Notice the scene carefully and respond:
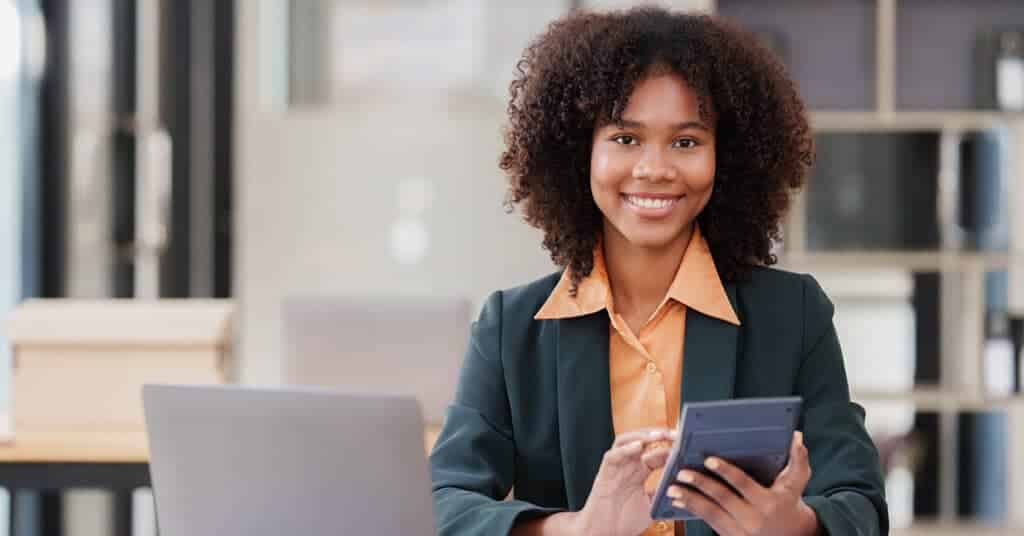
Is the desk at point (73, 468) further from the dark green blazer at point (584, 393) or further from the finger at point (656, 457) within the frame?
the finger at point (656, 457)

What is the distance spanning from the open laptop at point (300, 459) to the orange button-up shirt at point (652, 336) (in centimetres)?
35

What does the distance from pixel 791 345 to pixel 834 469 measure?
0.49 feet

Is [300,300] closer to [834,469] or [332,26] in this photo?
[834,469]

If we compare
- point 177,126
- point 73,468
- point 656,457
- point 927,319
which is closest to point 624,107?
point 656,457

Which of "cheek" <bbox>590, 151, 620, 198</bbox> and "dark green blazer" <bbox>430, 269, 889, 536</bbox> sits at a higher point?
"cheek" <bbox>590, 151, 620, 198</bbox>

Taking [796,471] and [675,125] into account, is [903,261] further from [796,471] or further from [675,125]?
[796,471]

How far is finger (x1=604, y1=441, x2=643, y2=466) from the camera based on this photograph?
160cm

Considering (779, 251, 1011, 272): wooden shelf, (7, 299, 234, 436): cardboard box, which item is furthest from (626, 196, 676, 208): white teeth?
(779, 251, 1011, 272): wooden shelf

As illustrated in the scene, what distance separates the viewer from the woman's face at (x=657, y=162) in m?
1.81

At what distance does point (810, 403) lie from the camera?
71.8 inches

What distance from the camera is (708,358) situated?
5.98ft

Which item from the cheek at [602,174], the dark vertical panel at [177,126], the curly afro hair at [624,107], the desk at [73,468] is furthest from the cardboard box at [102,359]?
the dark vertical panel at [177,126]

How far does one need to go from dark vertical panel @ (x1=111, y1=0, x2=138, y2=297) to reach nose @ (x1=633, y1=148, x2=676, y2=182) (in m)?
3.27

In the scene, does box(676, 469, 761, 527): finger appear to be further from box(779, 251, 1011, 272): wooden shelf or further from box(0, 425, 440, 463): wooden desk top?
box(779, 251, 1011, 272): wooden shelf
